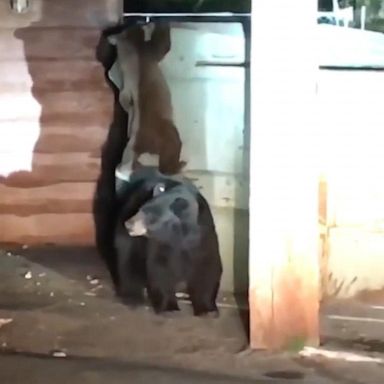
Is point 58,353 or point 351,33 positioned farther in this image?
point 351,33

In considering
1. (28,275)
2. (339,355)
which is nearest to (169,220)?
(339,355)

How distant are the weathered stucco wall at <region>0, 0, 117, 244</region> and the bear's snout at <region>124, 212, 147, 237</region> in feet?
2.88

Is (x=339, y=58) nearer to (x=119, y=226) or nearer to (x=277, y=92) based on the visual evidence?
(x=277, y=92)

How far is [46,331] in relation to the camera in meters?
2.86

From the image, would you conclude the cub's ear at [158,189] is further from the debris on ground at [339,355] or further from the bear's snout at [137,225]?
the debris on ground at [339,355]

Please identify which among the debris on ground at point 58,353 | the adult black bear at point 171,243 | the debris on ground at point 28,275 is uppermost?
the adult black bear at point 171,243

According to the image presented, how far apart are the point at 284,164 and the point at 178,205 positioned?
0.49 meters

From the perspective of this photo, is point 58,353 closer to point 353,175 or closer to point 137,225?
point 137,225

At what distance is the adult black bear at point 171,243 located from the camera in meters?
2.90

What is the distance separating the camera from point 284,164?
251cm

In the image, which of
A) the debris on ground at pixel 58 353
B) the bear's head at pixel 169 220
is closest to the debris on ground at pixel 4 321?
the debris on ground at pixel 58 353

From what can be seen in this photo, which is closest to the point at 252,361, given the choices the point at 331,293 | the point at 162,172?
the point at 331,293

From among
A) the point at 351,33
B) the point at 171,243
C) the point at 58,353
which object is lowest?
the point at 58,353

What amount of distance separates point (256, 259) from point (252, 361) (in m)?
0.26
